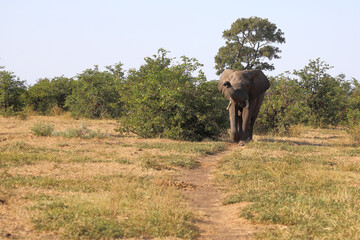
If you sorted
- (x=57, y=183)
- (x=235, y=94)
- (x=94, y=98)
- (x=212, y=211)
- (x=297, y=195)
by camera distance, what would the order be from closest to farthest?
(x=212, y=211) → (x=297, y=195) → (x=57, y=183) → (x=235, y=94) → (x=94, y=98)

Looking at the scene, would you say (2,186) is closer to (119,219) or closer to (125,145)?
(119,219)

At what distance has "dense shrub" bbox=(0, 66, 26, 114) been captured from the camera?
22.9 m

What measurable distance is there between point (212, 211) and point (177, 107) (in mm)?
9276

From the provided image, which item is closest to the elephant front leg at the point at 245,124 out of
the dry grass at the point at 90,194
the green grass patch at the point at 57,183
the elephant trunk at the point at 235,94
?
the elephant trunk at the point at 235,94

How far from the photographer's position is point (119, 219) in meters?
5.66

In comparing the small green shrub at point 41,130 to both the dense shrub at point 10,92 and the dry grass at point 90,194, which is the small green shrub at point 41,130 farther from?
the dense shrub at point 10,92

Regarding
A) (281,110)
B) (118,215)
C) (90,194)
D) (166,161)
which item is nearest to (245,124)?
(281,110)

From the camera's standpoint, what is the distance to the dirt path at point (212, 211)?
216 inches

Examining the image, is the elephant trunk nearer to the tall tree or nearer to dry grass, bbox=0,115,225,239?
dry grass, bbox=0,115,225,239

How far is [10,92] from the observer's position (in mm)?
23344

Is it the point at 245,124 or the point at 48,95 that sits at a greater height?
the point at 48,95

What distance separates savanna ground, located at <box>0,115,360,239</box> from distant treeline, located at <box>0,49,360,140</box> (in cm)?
383

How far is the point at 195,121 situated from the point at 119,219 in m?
10.5

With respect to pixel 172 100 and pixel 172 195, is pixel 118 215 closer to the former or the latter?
pixel 172 195
